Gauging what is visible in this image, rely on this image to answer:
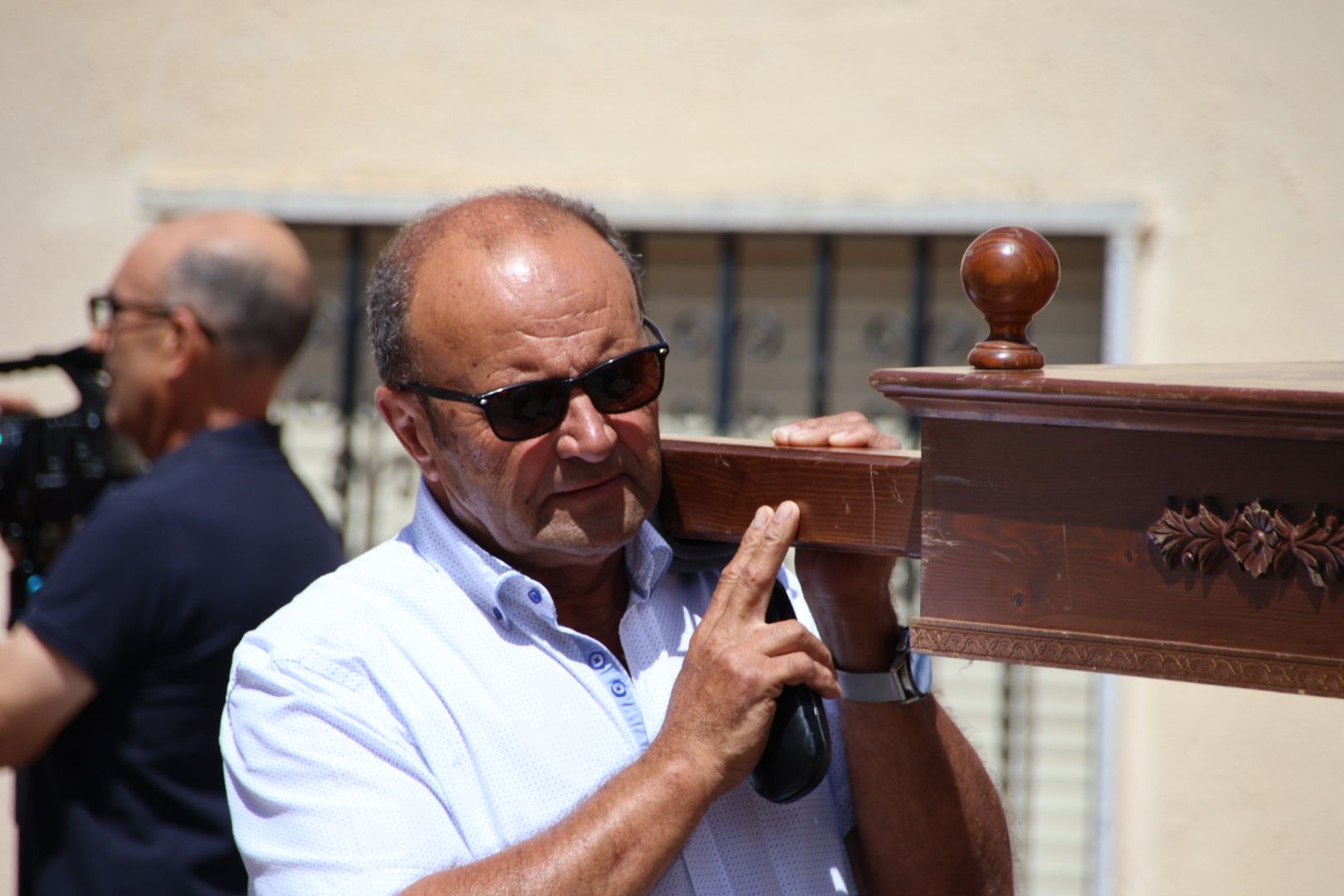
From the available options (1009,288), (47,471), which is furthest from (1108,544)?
→ (47,471)

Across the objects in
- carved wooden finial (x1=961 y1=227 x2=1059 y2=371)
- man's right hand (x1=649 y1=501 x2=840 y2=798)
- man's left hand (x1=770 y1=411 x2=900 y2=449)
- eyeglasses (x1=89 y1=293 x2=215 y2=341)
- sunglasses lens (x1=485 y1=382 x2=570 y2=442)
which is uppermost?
Answer: carved wooden finial (x1=961 y1=227 x2=1059 y2=371)

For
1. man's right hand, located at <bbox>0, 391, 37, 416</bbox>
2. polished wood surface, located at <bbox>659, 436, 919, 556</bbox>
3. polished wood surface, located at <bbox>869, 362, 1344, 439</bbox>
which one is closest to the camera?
polished wood surface, located at <bbox>869, 362, 1344, 439</bbox>

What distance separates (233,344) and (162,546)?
1.87ft

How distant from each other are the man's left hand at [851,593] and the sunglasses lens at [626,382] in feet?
0.52

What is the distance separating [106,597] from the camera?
235 centimetres

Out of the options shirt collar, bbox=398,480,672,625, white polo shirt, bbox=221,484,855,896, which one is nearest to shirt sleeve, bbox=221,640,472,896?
white polo shirt, bbox=221,484,855,896

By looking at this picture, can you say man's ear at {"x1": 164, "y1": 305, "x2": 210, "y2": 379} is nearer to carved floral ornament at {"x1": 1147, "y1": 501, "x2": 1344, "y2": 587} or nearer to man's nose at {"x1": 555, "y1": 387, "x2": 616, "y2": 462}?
man's nose at {"x1": 555, "y1": 387, "x2": 616, "y2": 462}

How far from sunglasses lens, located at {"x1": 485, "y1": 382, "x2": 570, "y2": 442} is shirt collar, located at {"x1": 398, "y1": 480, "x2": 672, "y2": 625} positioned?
155 millimetres

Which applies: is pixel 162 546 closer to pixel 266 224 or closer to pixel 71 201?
pixel 266 224

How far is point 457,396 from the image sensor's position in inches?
63.9

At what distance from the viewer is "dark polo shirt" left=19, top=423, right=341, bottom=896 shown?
2.35m

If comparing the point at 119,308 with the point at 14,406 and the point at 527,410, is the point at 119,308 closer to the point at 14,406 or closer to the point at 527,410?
the point at 14,406

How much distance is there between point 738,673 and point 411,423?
0.58m

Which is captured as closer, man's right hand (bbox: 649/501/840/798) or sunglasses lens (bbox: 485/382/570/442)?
man's right hand (bbox: 649/501/840/798)
